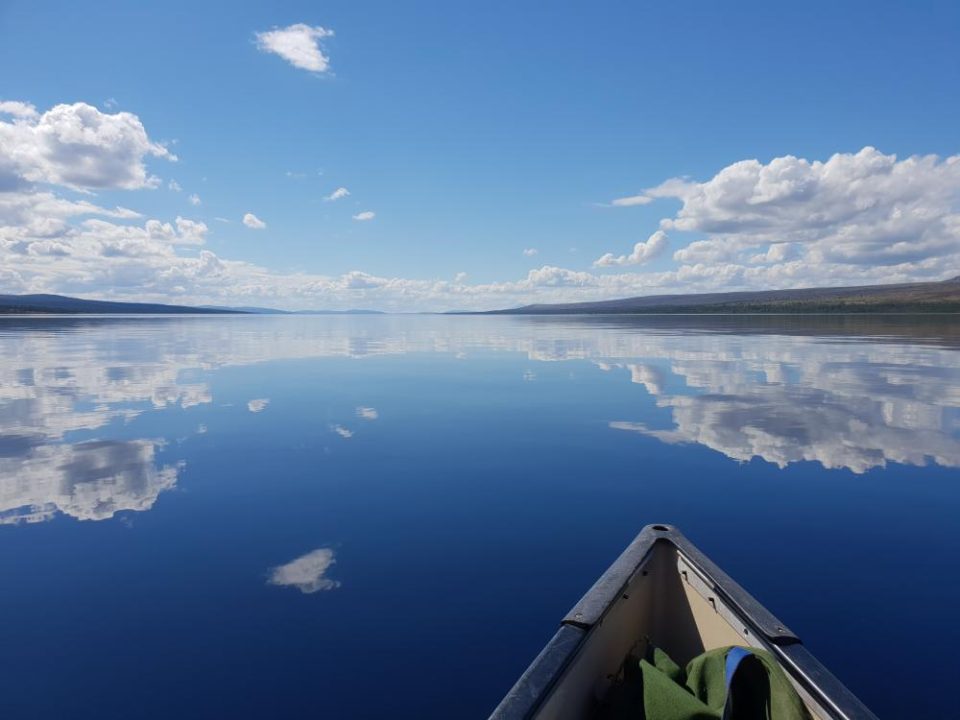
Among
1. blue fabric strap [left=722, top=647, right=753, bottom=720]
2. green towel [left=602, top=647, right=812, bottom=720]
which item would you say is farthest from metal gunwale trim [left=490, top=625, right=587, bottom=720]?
blue fabric strap [left=722, top=647, right=753, bottom=720]

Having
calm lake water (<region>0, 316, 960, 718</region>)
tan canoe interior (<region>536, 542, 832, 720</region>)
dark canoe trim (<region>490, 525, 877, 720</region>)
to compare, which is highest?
dark canoe trim (<region>490, 525, 877, 720</region>)

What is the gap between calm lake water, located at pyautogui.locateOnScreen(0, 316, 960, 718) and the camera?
418 cm

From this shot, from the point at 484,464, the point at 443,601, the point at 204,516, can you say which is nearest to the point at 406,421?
the point at 484,464

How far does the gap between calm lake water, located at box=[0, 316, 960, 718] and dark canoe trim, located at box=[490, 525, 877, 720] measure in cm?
96

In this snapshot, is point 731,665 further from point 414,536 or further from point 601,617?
point 414,536

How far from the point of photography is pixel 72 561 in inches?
234

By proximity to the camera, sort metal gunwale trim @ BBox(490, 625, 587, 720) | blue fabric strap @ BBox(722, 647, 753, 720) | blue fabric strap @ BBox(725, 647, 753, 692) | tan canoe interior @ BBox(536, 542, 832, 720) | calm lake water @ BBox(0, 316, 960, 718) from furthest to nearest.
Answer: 1. calm lake water @ BBox(0, 316, 960, 718)
2. tan canoe interior @ BBox(536, 542, 832, 720)
3. blue fabric strap @ BBox(725, 647, 753, 692)
4. blue fabric strap @ BBox(722, 647, 753, 720)
5. metal gunwale trim @ BBox(490, 625, 587, 720)

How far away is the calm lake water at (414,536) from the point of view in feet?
13.7

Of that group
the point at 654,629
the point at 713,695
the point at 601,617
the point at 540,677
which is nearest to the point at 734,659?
the point at 713,695

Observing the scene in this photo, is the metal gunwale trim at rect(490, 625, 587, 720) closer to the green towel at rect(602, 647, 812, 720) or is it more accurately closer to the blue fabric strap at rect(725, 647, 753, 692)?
the green towel at rect(602, 647, 812, 720)

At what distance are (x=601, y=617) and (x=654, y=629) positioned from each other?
1096 millimetres

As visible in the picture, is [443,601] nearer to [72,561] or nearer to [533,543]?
[533,543]

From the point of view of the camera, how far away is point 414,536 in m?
6.51

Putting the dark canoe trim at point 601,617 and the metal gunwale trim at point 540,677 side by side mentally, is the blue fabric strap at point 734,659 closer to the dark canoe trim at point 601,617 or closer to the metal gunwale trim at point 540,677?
the dark canoe trim at point 601,617
